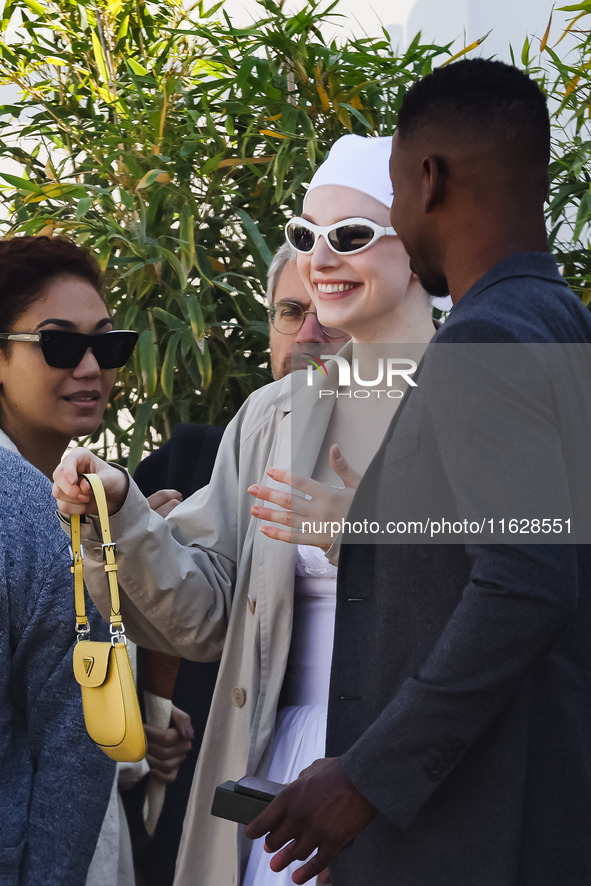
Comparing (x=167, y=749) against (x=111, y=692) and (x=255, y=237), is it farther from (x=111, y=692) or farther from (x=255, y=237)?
(x=255, y=237)

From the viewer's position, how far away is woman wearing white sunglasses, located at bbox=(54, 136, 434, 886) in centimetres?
175

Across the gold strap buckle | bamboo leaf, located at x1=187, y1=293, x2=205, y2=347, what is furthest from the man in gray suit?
bamboo leaf, located at x1=187, y1=293, x2=205, y2=347

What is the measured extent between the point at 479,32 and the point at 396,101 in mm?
1002

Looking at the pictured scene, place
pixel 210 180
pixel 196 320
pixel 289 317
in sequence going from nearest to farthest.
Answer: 1. pixel 289 317
2. pixel 196 320
3. pixel 210 180

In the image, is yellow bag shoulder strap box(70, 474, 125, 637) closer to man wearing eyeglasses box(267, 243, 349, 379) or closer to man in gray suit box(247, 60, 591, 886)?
man in gray suit box(247, 60, 591, 886)

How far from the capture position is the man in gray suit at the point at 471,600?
1120 millimetres

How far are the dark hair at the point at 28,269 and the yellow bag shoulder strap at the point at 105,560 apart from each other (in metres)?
0.70

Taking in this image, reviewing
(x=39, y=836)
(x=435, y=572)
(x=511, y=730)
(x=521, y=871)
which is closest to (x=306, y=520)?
(x=435, y=572)

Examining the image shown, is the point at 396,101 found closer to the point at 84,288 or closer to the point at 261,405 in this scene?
the point at 84,288

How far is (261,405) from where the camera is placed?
80.3 inches


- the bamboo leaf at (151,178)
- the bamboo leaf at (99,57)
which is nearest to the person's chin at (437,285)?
the bamboo leaf at (151,178)

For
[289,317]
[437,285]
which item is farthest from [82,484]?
[289,317]

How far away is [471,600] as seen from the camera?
1117mm

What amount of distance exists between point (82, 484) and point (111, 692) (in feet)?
1.05
